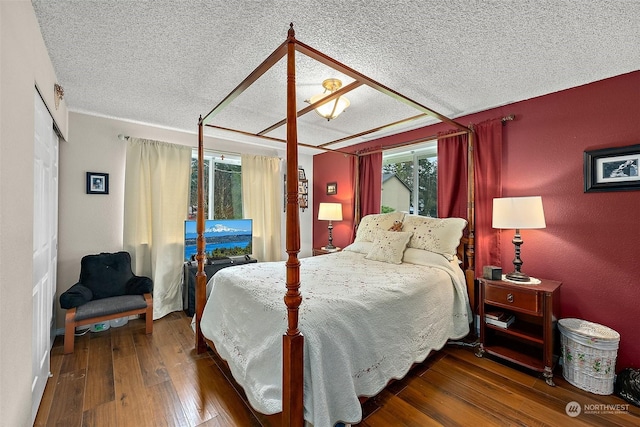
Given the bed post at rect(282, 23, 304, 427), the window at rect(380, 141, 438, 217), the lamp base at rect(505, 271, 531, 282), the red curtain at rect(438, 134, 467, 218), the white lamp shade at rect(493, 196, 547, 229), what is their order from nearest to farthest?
1. the bed post at rect(282, 23, 304, 427)
2. the white lamp shade at rect(493, 196, 547, 229)
3. the lamp base at rect(505, 271, 531, 282)
4. the red curtain at rect(438, 134, 467, 218)
5. the window at rect(380, 141, 438, 217)

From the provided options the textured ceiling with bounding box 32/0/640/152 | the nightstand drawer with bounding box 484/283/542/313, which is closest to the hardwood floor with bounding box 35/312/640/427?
the nightstand drawer with bounding box 484/283/542/313

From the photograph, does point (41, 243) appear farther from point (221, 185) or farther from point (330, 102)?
point (330, 102)

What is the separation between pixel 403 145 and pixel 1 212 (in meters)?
3.44

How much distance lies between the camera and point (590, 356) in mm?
1990

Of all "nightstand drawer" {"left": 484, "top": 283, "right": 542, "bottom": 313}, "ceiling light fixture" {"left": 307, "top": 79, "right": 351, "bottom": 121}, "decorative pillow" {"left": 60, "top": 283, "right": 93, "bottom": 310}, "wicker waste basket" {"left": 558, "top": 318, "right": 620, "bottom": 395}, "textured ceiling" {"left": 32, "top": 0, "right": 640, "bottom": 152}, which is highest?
"textured ceiling" {"left": 32, "top": 0, "right": 640, "bottom": 152}

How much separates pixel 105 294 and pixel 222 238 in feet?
4.66

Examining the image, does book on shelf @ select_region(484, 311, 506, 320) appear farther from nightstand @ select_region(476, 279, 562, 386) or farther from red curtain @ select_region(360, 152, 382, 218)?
red curtain @ select_region(360, 152, 382, 218)

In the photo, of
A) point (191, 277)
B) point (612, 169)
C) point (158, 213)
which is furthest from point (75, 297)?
point (612, 169)

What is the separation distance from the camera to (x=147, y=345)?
262 centimetres

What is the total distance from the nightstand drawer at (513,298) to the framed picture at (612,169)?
1019 millimetres

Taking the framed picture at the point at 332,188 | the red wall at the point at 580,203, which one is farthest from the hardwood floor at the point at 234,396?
the framed picture at the point at 332,188

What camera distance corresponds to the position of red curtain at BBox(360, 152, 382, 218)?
3916mm

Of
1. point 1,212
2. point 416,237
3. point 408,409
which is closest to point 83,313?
point 1,212

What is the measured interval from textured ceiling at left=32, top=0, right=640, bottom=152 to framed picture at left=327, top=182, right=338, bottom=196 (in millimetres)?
2030
